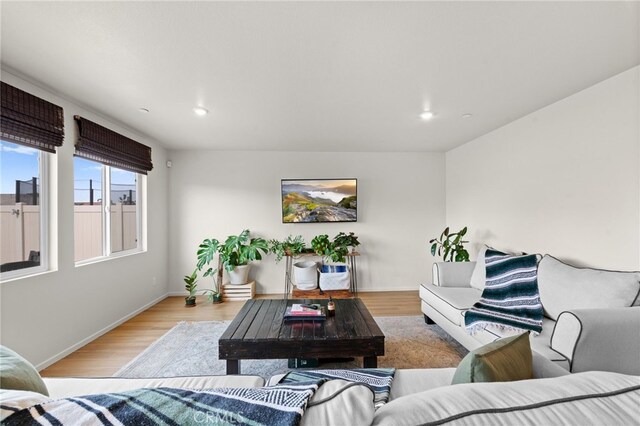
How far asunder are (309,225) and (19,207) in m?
3.20

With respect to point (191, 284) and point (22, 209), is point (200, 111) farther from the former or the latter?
point (191, 284)

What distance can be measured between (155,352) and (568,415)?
293cm

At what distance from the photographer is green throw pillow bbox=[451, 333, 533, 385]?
0.86 metres

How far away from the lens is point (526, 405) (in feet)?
1.82

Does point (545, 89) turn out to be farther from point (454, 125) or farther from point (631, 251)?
point (631, 251)

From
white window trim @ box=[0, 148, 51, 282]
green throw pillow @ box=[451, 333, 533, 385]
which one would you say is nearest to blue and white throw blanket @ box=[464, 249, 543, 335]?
green throw pillow @ box=[451, 333, 533, 385]

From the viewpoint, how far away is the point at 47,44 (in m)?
1.63

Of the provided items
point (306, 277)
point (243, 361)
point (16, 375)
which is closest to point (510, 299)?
point (243, 361)

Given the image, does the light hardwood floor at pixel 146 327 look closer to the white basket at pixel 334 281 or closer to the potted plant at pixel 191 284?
the potted plant at pixel 191 284

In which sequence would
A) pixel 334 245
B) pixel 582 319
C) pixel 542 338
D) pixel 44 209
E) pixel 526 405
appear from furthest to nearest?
pixel 334 245, pixel 44 209, pixel 542 338, pixel 582 319, pixel 526 405

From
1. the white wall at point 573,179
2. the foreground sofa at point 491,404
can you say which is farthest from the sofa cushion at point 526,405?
the white wall at point 573,179

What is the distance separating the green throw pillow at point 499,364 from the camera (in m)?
0.86

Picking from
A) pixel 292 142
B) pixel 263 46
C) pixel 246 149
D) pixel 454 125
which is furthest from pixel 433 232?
pixel 263 46

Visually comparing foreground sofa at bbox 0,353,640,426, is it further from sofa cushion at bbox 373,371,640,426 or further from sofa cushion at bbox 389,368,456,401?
sofa cushion at bbox 389,368,456,401
